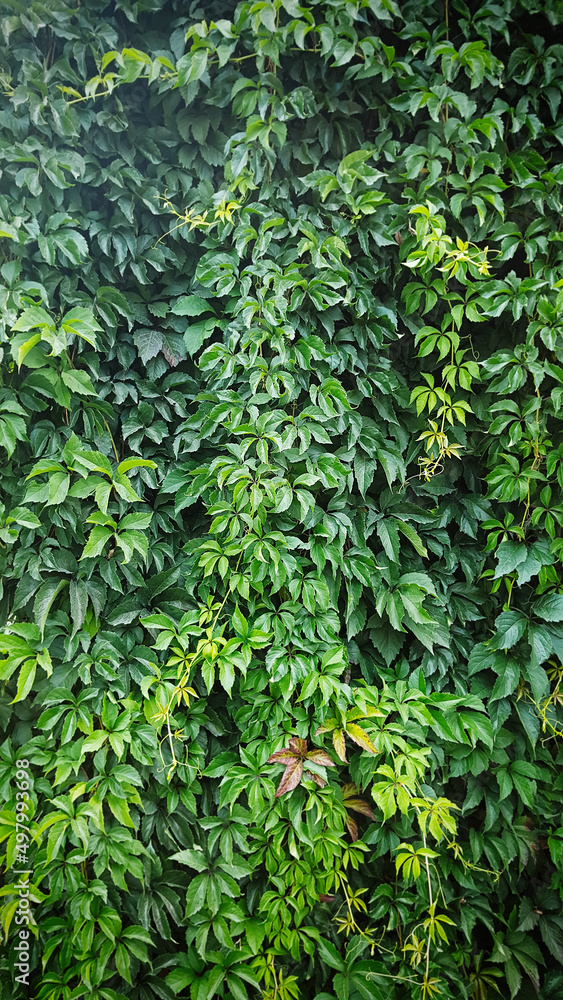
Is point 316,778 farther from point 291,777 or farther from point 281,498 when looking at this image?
point 281,498

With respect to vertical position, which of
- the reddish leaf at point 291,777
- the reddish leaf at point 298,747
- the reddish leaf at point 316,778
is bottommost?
the reddish leaf at point 316,778

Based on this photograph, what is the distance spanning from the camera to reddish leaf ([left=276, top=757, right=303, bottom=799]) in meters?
1.55

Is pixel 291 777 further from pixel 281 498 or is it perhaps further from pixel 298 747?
pixel 281 498

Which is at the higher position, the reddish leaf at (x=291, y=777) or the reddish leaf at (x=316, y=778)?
the reddish leaf at (x=291, y=777)

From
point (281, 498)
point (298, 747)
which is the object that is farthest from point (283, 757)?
point (281, 498)

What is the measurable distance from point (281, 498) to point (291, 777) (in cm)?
82

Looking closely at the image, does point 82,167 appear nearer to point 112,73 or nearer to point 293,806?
point 112,73

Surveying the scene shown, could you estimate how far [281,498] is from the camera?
5.30 feet

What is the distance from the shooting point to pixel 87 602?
1.64 meters

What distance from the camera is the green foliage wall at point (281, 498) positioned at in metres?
1.59

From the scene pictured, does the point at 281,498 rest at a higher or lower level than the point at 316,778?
higher

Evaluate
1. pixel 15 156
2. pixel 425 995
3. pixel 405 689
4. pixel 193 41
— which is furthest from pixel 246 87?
pixel 425 995

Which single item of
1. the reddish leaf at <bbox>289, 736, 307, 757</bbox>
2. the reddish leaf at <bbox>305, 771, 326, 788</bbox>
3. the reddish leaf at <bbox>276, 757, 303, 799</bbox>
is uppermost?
the reddish leaf at <bbox>289, 736, 307, 757</bbox>

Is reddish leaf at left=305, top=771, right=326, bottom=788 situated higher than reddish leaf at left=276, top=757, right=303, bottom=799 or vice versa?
reddish leaf at left=276, top=757, right=303, bottom=799
